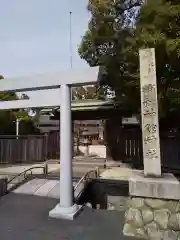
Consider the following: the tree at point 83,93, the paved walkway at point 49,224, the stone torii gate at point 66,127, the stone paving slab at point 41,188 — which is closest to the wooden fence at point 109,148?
the stone paving slab at point 41,188

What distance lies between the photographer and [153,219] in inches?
192

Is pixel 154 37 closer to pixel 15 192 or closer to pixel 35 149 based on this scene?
pixel 15 192

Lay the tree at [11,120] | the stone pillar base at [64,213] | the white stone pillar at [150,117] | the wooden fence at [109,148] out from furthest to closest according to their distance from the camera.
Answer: the tree at [11,120] → the wooden fence at [109,148] → the stone pillar base at [64,213] → the white stone pillar at [150,117]

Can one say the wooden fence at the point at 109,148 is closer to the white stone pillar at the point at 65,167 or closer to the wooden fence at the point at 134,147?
the wooden fence at the point at 134,147

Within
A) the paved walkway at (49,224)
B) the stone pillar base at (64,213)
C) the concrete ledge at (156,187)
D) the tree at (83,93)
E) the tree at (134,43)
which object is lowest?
the paved walkway at (49,224)

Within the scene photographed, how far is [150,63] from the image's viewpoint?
5441 mm

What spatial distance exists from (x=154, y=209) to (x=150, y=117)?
1.78 m

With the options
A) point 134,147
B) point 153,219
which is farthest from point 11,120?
point 153,219

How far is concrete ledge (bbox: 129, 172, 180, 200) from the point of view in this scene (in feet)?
15.4

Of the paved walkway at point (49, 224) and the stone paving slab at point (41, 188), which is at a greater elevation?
the stone paving slab at point (41, 188)

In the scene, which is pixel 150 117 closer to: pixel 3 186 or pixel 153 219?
pixel 153 219

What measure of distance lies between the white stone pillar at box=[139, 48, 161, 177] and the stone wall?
1.91 feet

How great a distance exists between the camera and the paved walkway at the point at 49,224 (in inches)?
205

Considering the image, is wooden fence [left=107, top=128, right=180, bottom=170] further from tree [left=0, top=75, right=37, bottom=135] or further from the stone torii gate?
tree [left=0, top=75, right=37, bottom=135]
